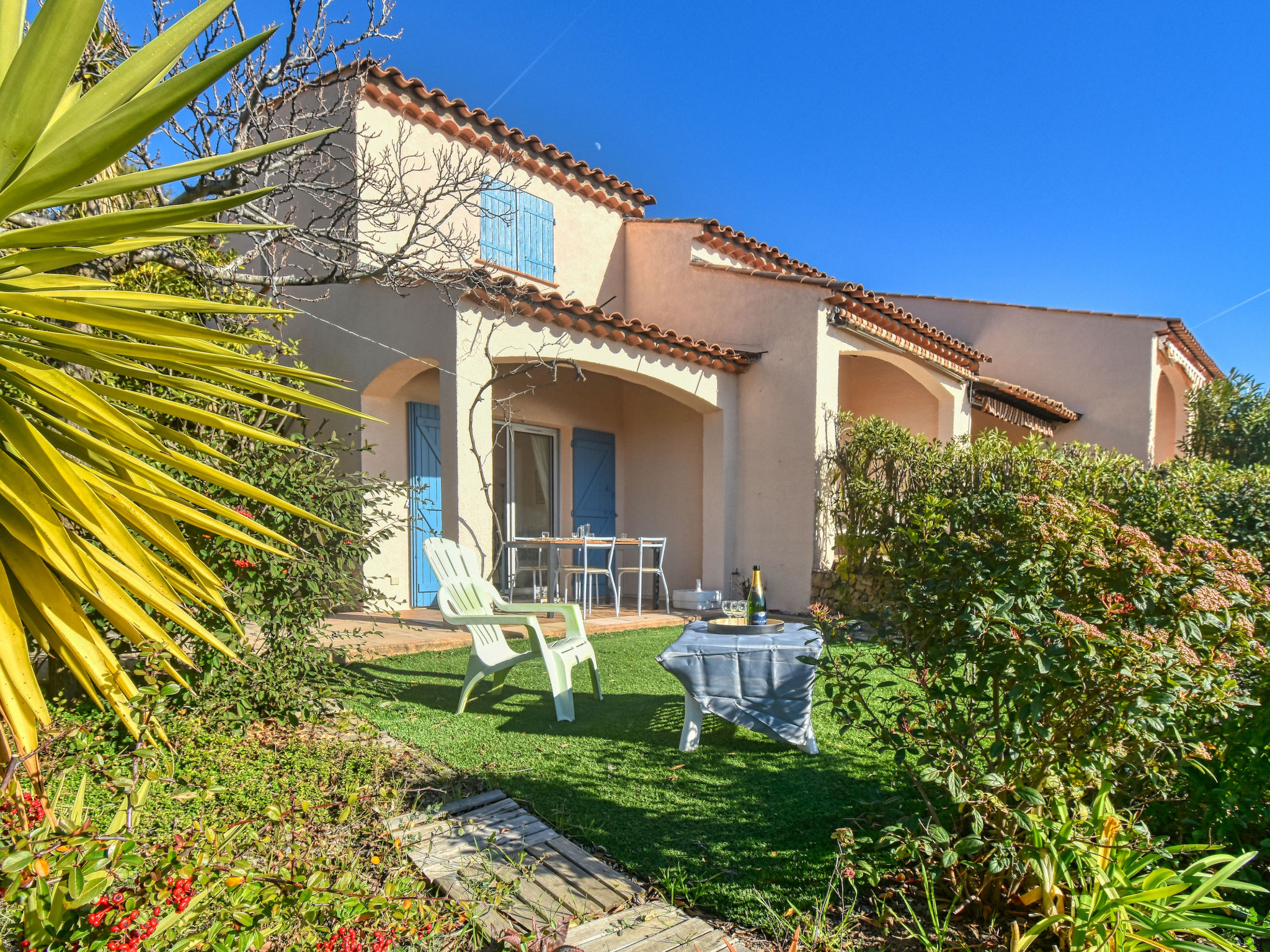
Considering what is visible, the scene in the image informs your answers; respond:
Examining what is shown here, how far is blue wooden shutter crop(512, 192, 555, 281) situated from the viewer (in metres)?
9.81

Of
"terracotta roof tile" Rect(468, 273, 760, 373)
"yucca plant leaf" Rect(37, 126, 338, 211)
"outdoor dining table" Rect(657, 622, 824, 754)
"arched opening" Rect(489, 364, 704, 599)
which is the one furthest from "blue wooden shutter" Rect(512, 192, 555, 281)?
"yucca plant leaf" Rect(37, 126, 338, 211)

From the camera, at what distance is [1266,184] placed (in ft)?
35.1

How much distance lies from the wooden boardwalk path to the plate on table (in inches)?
66.8

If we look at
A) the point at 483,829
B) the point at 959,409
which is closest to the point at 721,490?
the point at 959,409

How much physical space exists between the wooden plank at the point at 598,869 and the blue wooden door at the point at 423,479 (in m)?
6.11

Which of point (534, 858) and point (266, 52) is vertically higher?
point (266, 52)

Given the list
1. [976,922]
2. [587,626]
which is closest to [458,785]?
[976,922]

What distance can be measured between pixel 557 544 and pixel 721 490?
2.43 metres

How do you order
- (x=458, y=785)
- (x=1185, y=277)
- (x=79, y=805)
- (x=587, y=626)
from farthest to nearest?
(x=1185, y=277) → (x=587, y=626) → (x=458, y=785) → (x=79, y=805)

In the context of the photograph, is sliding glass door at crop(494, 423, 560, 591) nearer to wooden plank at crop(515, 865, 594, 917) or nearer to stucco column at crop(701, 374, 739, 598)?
stucco column at crop(701, 374, 739, 598)

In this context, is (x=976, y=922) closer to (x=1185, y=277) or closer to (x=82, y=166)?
(x=82, y=166)

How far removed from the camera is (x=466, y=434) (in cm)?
720

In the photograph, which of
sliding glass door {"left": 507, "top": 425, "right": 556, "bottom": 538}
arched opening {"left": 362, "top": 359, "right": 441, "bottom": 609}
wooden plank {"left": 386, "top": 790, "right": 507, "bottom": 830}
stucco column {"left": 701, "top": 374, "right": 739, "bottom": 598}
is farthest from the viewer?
sliding glass door {"left": 507, "top": 425, "right": 556, "bottom": 538}

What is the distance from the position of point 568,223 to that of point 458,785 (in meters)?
8.63
